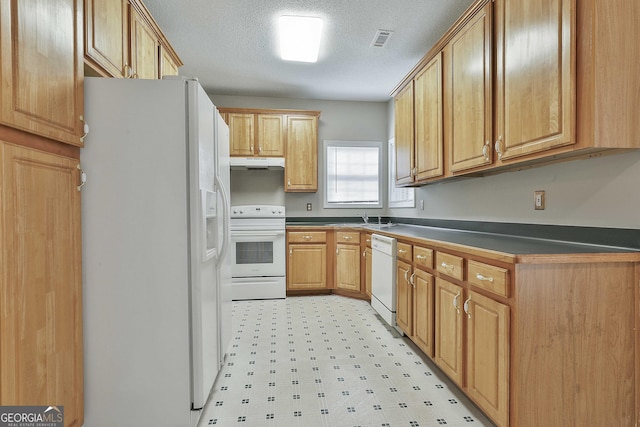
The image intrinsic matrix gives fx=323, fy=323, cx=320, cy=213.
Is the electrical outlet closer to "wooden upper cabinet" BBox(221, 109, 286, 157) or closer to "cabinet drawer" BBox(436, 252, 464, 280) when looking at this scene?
"cabinet drawer" BBox(436, 252, 464, 280)

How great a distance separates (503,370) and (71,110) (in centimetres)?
222

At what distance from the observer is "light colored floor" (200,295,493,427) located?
1.73 m

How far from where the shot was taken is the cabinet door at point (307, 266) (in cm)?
411

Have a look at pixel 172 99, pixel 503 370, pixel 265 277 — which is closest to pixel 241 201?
pixel 265 277

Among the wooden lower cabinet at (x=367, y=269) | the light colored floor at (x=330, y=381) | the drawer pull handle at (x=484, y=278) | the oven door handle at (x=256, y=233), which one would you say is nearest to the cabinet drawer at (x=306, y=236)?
the oven door handle at (x=256, y=233)

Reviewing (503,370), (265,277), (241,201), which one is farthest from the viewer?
(241,201)

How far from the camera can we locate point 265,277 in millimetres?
4004

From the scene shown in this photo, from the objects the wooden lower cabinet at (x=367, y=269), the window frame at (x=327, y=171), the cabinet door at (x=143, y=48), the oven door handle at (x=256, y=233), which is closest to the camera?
the cabinet door at (x=143, y=48)

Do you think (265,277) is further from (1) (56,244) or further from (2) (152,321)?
(1) (56,244)

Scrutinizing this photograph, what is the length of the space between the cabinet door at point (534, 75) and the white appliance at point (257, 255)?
2732 millimetres

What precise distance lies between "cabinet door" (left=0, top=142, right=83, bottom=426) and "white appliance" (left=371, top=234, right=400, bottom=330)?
7.19 ft

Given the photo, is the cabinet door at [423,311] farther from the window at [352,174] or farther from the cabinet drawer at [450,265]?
the window at [352,174]

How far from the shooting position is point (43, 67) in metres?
1.24

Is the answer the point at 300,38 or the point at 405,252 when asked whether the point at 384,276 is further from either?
the point at 300,38
